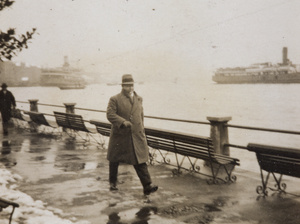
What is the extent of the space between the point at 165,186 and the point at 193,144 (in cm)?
106

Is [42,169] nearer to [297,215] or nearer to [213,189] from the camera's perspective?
[213,189]

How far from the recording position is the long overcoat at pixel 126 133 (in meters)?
6.07

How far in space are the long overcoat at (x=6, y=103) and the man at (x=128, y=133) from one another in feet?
38.7

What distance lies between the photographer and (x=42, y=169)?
8.15 m

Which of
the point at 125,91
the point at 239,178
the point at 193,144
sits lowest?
the point at 239,178

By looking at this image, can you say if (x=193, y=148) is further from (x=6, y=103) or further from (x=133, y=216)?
(x=6, y=103)

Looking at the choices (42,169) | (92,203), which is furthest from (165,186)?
(42,169)

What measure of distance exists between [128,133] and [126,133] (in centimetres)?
4

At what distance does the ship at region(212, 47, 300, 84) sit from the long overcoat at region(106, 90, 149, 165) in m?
159

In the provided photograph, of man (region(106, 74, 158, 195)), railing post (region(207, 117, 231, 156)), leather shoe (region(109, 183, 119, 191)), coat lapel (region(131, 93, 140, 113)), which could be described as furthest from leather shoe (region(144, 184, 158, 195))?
railing post (region(207, 117, 231, 156))

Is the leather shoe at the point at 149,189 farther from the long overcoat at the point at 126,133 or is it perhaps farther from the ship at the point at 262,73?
the ship at the point at 262,73

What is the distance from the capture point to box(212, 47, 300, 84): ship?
158125mm

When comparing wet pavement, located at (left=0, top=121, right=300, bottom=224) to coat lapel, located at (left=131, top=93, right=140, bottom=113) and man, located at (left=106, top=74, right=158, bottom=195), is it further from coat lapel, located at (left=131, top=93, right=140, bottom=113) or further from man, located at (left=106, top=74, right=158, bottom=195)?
coat lapel, located at (left=131, top=93, right=140, bottom=113)

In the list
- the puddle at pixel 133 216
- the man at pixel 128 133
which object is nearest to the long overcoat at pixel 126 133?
the man at pixel 128 133
